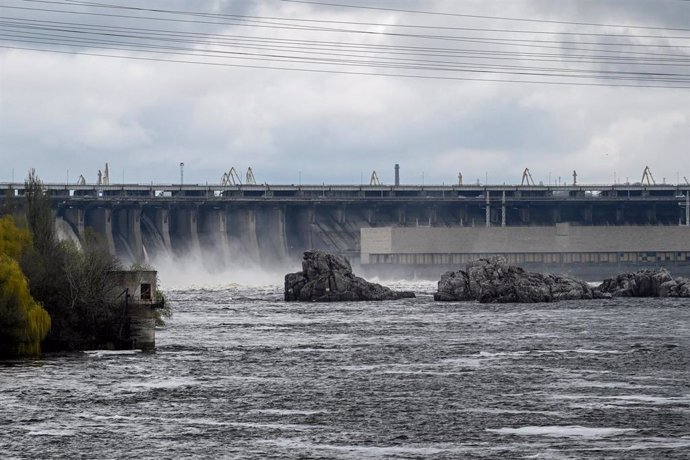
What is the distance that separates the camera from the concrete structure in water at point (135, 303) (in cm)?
6481

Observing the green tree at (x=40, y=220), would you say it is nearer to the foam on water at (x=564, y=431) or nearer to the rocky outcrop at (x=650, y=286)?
the foam on water at (x=564, y=431)

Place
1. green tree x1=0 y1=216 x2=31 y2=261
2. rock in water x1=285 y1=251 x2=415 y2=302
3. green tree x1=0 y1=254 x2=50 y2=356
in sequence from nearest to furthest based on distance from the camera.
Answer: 1. green tree x1=0 y1=254 x2=50 y2=356
2. green tree x1=0 y1=216 x2=31 y2=261
3. rock in water x1=285 y1=251 x2=415 y2=302

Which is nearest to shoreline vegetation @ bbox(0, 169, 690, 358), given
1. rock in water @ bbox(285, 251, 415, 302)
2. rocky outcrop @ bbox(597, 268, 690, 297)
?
rock in water @ bbox(285, 251, 415, 302)

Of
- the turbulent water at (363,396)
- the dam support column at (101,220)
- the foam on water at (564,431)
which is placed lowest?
the foam on water at (564,431)

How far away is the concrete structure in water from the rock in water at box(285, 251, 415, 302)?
6907 centimetres

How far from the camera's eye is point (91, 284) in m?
64.0

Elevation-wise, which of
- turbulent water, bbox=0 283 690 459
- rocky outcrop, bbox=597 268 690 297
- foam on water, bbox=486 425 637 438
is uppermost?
rocky outcrop, bbox=597 268 690 297

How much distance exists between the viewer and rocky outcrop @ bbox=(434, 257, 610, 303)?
131 meters

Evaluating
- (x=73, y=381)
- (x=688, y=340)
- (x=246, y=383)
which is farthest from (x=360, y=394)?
(x=688, y=340)

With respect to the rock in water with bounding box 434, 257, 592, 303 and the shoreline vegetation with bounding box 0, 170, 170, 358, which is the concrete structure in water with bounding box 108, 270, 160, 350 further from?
the rock in water with bounding box 434, 257, 592, 303

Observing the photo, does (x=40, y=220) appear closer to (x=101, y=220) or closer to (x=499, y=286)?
(x=499, y=286)

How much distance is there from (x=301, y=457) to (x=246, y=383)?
17.6 meters

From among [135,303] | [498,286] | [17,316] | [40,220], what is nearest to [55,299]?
[135,303]

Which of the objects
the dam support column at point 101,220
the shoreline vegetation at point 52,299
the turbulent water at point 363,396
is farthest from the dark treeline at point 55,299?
the dam support column at point 101,220
